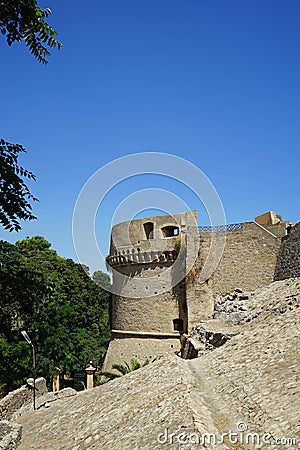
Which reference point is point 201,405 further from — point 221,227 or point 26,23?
point 221,227

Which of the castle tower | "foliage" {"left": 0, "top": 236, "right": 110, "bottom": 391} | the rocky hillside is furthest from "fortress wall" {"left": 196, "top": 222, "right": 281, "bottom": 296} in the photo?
the rocky hillside

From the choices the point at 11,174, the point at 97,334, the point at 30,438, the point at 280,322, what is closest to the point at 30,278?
the point at 11,174

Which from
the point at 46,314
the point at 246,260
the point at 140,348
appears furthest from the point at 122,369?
the point at 246,260

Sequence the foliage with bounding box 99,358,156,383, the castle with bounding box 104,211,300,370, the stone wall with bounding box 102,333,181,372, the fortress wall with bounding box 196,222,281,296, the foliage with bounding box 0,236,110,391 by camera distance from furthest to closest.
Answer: the stone wall with bounding box 102,333,181,372 < the foliage with bounding box 99,358,156,383 < the castle with bounding box 104,211,300,370 < the fortress wall with bounding box 196,222,281,296 < the foliage with bounding box 0,236,110,391

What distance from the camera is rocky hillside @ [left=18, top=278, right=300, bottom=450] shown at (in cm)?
458

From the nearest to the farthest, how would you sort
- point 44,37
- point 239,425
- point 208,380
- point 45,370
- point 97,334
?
point 239,425 < point 44,37 < point 208,380 < point 45,370 < point 97,334

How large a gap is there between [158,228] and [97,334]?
11.1 metres

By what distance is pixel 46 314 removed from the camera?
21.5 metres

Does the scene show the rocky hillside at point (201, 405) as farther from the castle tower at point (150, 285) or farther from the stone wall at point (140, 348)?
the stone wall at point (140, 348)

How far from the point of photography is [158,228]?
73.4 feet

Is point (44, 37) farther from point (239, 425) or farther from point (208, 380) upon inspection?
point (208, 380)

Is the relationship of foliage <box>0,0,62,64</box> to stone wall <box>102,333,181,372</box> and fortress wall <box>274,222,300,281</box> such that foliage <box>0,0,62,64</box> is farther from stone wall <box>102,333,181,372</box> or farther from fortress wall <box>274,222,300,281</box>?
stone wall <box>102,333,181,372</box>

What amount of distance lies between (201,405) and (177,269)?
15.5 meters

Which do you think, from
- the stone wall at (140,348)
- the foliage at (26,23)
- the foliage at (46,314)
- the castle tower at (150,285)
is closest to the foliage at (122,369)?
the stone wall at (140,348)
